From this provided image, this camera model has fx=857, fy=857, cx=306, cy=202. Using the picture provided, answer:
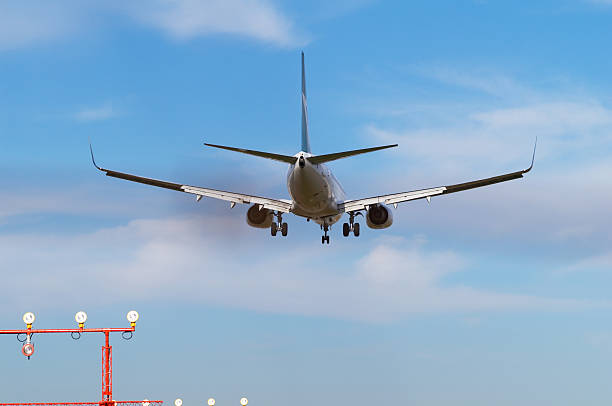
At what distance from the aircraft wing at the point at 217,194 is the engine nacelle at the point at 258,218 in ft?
2.06

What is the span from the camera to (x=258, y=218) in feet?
199

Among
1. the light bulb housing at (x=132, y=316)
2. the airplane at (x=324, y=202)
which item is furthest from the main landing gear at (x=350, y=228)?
the light bulb housing at (x=132, y=316)

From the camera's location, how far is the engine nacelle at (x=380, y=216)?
198 feet

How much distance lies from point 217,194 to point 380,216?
38.2 feet

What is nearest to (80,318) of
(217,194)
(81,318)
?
(81,318)

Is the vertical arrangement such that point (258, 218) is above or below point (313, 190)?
above

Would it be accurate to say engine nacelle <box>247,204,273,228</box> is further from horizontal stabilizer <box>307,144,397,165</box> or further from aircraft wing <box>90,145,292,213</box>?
horizontal stabilizer <box>307,144,397,165</box>

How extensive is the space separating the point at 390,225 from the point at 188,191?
14.5 metres

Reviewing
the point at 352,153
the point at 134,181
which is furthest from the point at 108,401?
the point at 352,153

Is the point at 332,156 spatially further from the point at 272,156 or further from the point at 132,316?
the point at 132,316

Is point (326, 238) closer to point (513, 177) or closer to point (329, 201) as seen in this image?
point (329, 201)

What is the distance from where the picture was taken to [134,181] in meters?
59.3

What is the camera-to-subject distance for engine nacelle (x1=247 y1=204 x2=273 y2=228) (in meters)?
60.3

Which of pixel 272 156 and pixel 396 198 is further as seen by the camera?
pixel 396 198
